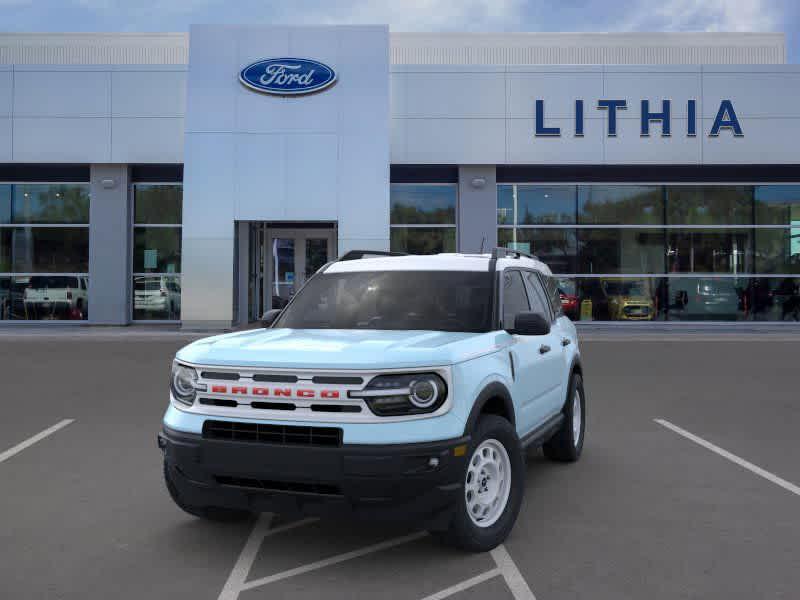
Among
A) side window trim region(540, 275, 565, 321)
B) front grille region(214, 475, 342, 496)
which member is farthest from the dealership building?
front grille region(214, 475, 342, 496)

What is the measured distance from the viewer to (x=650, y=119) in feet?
75.5

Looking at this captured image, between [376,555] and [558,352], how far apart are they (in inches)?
101

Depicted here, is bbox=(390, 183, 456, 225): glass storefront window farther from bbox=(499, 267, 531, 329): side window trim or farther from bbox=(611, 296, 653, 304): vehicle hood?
bbox=(499, 267, 531, 329): side window trim

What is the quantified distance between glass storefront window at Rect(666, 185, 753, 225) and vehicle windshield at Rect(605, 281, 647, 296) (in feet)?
7.11

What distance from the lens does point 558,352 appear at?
6344 mm

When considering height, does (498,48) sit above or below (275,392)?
above

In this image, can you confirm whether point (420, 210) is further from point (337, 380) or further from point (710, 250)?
point (337, 380)

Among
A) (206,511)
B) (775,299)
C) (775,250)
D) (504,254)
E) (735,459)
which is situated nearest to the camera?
(206,511)

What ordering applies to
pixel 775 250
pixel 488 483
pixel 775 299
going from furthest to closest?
pixel 775 299 → pixel 775 250 → pixel 488 483

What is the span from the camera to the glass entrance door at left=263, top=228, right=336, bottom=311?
25359 millimetres

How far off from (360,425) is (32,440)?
5.20 meters

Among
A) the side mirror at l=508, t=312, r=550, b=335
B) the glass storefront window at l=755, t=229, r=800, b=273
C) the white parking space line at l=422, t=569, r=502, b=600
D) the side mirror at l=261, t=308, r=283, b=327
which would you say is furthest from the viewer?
the glass storefront window at l=755, t=229, r=800, b=273

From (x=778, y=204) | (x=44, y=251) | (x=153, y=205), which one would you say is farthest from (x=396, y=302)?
(x=778, y=204)

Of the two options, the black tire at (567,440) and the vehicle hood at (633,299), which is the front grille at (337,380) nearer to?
the black tire at (567,440)
